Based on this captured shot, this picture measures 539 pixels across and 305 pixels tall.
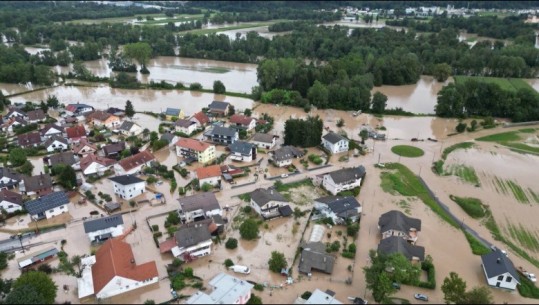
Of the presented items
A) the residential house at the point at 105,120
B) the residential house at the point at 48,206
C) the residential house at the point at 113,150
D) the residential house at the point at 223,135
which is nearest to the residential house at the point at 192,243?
the residential house at the point at 48,206

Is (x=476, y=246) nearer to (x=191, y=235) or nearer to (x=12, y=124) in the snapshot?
(x=191, y=235)

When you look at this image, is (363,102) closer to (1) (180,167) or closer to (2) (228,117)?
(2) (228,117)

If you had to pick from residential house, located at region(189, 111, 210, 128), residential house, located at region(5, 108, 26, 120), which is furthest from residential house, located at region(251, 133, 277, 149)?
residential house, located at region(5, 108, 26, 120)

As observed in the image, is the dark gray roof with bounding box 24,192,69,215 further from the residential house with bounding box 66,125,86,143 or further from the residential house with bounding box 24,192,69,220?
the residential house with bounding box 66,125,86,143

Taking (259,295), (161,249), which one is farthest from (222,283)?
(161,249)

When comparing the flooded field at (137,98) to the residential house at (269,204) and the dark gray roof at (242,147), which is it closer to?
the dark gray roof at (242,147)

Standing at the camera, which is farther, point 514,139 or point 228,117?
point 228,117
